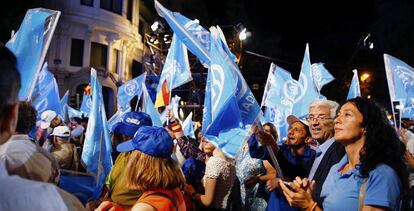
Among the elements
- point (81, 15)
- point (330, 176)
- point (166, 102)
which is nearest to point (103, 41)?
point (81, 15)

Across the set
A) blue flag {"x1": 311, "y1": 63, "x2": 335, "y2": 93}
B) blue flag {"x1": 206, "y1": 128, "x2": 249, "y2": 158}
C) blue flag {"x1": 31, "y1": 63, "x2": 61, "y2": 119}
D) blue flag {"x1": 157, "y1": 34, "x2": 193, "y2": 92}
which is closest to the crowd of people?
blue flag {"x1": 206, "y1": 128, "x2": 249, "y2": 158}

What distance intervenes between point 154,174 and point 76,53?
25262 millimetres

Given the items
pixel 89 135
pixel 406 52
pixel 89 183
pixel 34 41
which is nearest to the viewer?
pixel 89 183

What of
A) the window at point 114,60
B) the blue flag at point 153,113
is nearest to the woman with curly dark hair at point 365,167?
the blue flag at point 153,113

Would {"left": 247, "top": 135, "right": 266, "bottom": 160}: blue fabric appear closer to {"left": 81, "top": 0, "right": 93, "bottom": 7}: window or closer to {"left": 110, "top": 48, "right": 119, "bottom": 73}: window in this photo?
{"left": 110, "top": 48, "right": 119, "bottom": 73}: window

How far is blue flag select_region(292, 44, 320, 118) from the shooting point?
7125 mm

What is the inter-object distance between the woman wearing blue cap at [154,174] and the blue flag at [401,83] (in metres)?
6.52

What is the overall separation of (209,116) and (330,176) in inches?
73.7

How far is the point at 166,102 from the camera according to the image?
757 centimetres

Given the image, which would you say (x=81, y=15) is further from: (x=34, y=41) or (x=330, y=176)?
(x=330, y=176)

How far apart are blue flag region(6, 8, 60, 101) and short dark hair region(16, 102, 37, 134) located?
0.43 metres

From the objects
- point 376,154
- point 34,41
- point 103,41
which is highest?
point 103,41

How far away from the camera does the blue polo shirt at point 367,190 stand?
244cm

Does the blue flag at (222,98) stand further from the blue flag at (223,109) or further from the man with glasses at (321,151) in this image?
the man with glasses at (321,151)
